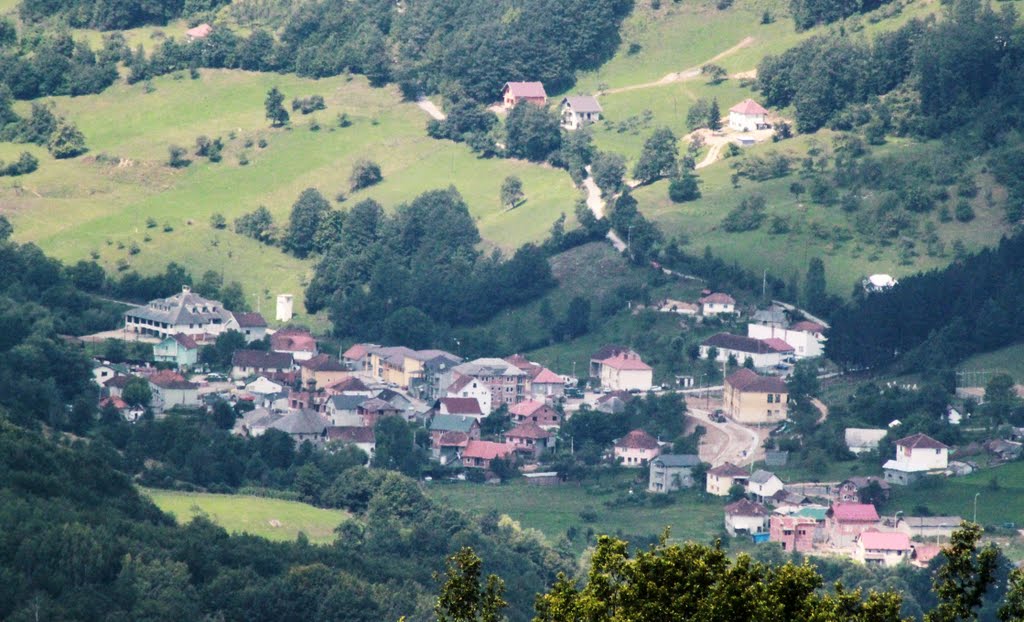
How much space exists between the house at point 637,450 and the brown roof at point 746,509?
6926 mm

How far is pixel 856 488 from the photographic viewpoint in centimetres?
8319

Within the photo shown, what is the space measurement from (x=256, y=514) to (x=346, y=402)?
16.6 meters

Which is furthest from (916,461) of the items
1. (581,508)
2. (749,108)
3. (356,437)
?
(749,108)

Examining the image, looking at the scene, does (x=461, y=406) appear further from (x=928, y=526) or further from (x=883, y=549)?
(x=883, y=549)

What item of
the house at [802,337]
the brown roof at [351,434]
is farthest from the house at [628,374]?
the brown roof at [351,434]

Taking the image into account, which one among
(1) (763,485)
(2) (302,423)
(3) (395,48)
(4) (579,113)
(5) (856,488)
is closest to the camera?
(5) (856,488)

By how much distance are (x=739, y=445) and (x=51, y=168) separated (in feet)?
142

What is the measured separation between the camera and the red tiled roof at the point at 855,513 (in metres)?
79.9

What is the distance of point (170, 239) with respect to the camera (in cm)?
11181

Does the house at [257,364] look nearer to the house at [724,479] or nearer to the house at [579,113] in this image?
the house at [724,479]

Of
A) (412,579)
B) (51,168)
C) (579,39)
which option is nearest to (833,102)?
(579,39)

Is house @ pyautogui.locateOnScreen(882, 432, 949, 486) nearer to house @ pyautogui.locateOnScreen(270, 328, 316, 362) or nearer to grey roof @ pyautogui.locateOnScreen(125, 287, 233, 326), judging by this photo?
house @ pyautogui.locateOnScreen(270, 328, 316, 362)

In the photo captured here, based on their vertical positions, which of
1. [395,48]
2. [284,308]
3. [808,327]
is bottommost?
[808,327]

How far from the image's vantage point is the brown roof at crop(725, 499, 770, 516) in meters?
81.1
